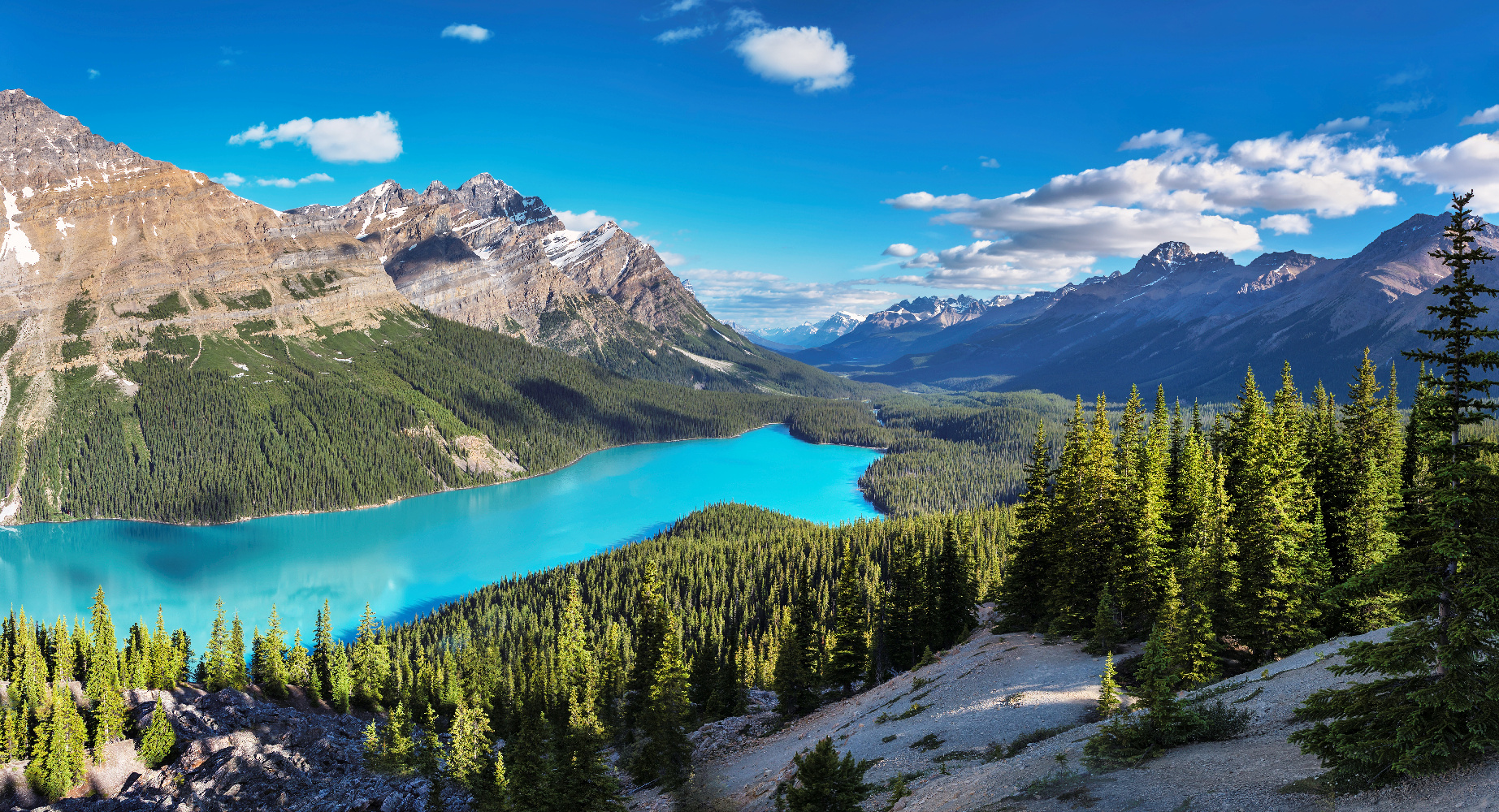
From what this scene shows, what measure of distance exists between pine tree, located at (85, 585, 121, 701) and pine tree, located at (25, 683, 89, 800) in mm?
2945

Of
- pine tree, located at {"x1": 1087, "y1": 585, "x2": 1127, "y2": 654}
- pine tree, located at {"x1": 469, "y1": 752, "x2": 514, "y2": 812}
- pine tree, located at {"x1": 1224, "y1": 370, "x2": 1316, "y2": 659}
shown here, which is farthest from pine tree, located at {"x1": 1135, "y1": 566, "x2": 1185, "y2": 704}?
pine tree, located at {"x1": 469, "y1": 752, "x2": 514, "y2": 812}

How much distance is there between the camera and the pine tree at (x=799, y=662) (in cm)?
5403

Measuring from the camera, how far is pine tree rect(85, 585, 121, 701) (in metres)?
60.3

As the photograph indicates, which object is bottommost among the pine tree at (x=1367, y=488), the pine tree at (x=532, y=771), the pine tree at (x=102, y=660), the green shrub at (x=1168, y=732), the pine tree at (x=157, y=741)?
the pine tree at (x=157, y=741)

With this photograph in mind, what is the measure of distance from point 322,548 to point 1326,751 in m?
178

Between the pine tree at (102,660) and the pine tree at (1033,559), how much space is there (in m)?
73.7

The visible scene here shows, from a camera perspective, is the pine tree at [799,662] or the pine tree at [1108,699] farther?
the pine tree at [799,662]

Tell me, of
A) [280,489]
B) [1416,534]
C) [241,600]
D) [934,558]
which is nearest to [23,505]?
[280,489]

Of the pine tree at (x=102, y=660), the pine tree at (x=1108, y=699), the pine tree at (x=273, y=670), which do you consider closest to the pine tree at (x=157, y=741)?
the pine tree at (x=102, y=660)

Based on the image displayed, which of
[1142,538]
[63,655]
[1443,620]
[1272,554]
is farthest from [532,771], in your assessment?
[63,655]

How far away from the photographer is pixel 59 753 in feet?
177

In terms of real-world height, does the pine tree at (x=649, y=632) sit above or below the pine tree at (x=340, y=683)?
above

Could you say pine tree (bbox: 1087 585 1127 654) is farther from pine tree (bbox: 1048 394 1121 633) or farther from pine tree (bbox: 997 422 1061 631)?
pine tree (bbox: 997 422 1061 631)

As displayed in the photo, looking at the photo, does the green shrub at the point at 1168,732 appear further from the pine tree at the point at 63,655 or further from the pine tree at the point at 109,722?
the pine tree at the point at 63,655
